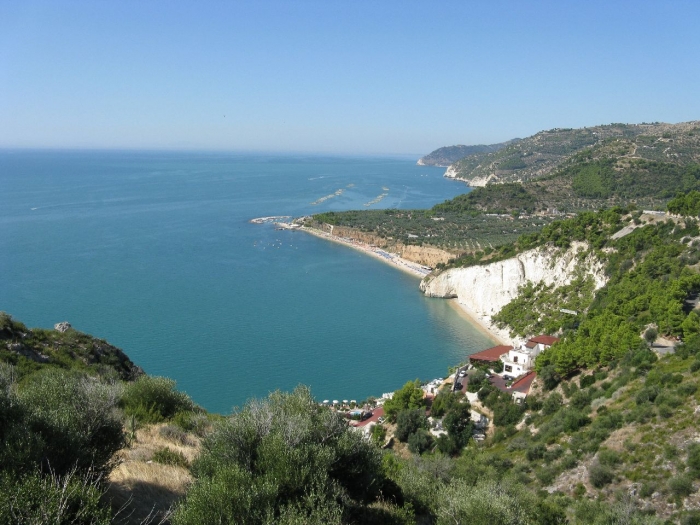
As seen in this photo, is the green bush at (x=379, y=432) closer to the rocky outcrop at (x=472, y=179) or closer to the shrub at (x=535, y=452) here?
the shrub at (x=535, y=452)

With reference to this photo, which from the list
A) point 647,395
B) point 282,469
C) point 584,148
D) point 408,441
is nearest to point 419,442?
point 408,441

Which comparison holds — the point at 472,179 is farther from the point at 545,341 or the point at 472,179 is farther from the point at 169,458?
the point at 169,458

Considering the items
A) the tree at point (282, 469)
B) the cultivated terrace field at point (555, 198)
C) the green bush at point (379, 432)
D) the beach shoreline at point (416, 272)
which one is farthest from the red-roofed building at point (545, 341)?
the cultivated terrace field at point (555, 198)

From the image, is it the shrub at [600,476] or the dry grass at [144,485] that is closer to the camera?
the dry grass at [144,485]

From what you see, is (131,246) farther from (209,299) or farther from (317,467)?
(317,467)

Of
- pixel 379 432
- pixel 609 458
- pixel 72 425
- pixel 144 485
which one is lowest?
pixel 379 432

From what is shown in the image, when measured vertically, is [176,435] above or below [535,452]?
above
